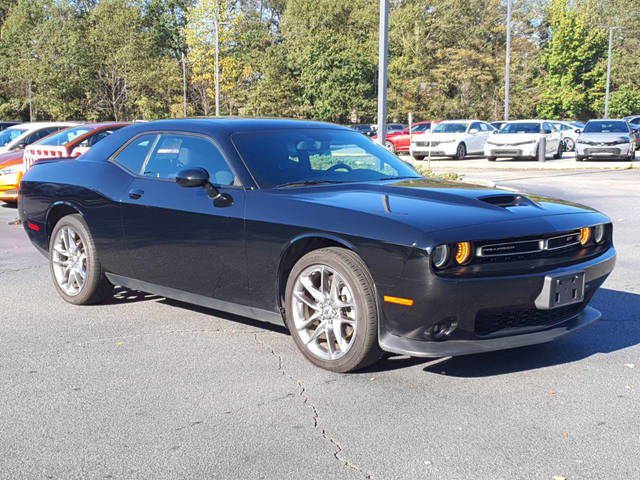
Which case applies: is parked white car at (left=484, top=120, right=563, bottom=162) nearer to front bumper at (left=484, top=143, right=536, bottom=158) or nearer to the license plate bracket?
front bumper at (left=484, top=143, right=536, bottom=158)

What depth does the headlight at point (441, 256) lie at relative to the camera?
13.1 ft

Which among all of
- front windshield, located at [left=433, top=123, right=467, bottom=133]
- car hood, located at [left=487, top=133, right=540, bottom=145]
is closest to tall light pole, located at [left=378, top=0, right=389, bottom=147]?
car hood, located at [left=487, top=133, right=540, bottom=145]

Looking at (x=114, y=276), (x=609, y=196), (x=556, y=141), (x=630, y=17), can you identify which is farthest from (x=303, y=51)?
(x=114, y=276)

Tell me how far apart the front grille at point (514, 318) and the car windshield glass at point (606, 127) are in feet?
82.4

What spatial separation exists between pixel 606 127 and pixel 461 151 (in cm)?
532

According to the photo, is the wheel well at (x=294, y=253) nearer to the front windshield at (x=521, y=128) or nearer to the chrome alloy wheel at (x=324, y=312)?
the chrome alloy wheel at (x=324, y=312)

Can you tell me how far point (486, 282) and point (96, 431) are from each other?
6.93 ft

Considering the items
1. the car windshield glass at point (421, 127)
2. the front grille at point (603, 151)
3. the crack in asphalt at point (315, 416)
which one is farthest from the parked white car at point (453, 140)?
the crack in asphalt at point (315, 416)

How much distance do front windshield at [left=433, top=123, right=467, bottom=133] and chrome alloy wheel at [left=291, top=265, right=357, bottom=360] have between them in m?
25.7

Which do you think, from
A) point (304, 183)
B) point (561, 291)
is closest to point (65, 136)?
point (304, 183)

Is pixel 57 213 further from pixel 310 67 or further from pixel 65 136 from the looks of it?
pixel 310 67

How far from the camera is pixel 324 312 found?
448 cm

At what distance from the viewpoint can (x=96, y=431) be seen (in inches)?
142

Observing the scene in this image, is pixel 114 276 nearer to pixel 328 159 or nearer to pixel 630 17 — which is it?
pixel 328 159
